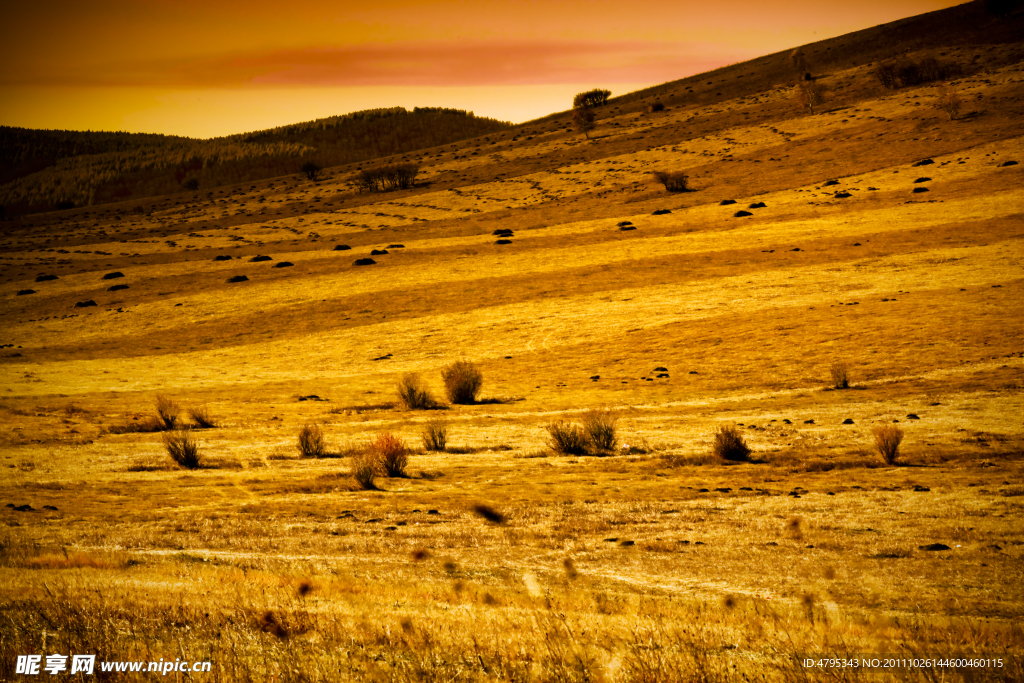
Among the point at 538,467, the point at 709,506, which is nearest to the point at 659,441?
the point at 538,467

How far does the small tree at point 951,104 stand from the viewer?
8031 centimetres

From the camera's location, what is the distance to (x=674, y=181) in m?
83.4

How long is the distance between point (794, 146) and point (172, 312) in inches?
2823

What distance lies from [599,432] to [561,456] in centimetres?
138

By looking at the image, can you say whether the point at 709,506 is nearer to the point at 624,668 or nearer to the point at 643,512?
the point at 643,512

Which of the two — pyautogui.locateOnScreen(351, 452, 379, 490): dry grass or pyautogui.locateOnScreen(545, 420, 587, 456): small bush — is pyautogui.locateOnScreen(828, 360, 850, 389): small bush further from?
pyautogui.locateOnScreen(351, 452, 379, 490): dry grass

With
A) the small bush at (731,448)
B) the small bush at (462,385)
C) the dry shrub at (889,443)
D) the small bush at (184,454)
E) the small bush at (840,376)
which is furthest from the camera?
the small bush at (462,385)

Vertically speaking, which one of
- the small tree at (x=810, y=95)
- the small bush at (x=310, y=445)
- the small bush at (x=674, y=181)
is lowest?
the small bush at (x=310, y=445)

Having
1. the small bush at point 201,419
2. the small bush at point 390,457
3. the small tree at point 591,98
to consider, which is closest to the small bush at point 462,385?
the small bush at point 201,419

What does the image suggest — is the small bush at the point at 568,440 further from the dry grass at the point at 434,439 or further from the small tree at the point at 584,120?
the small tree at the point at 584,120

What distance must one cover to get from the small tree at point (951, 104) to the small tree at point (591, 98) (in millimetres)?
74216

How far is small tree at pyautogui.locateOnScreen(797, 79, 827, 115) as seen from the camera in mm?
103719

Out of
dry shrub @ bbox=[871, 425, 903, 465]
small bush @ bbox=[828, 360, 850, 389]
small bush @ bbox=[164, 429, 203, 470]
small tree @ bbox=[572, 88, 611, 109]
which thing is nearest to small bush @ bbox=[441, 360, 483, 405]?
small bush @ bbox=[164, 429, 203, 470]

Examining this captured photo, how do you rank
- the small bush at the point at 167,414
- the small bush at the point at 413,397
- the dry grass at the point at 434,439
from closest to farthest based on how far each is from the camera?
Answer: 1. the dry grass at the point at 434,439
2. the small bush at the point at 167,414
3. the small bush at the point at 413,397
